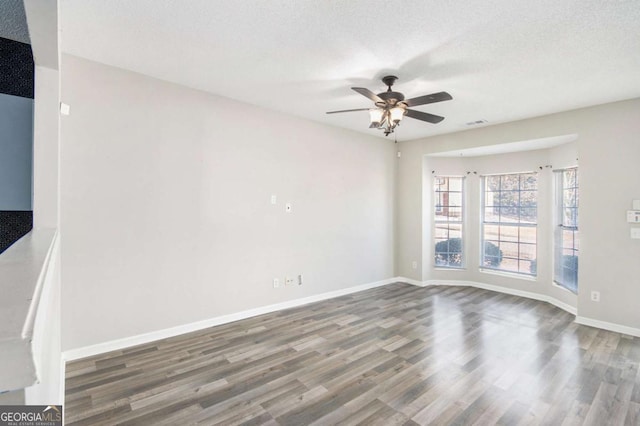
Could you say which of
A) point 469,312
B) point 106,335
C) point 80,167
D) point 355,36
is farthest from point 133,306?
point 469,312

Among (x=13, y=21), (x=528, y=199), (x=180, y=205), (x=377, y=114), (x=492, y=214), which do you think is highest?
(x=13, y=21)

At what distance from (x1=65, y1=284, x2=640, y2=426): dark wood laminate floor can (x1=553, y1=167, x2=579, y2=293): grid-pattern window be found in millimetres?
880

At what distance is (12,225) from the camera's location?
221cm

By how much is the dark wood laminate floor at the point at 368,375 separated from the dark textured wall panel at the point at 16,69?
225 cm

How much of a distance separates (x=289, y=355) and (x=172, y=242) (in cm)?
173

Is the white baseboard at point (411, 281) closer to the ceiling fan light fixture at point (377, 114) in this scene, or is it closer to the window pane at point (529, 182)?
the window pane at point (529, 182)

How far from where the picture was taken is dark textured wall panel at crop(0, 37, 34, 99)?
2262 mm

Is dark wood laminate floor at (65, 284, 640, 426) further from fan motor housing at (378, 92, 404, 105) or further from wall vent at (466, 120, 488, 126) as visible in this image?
wall vent at (466, 120, 488, 126)

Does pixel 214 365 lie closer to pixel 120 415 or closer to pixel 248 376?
pixel 248 376

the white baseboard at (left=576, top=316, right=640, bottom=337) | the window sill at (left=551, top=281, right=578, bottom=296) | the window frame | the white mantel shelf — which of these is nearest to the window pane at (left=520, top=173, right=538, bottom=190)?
the window frame

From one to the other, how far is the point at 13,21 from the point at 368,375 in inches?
146

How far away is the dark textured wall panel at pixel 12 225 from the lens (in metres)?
2.20

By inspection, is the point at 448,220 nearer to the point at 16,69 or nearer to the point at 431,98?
the point at 431,98

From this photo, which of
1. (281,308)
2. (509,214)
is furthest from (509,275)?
(281,308)
